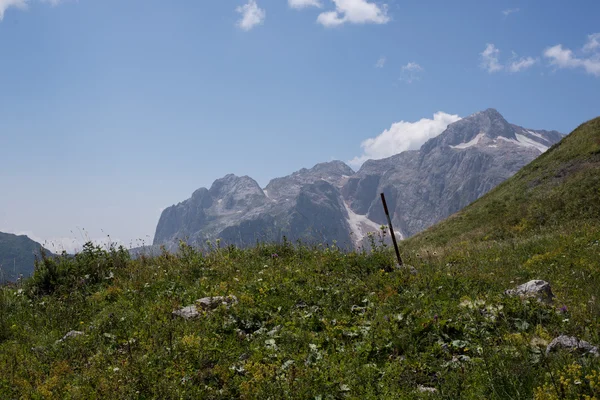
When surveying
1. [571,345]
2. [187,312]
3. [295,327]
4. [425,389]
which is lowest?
[425,389]

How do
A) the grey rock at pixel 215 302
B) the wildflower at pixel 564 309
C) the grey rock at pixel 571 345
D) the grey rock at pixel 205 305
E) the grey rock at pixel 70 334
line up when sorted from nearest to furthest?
the grey rock at pixel 571 345 → the wildflower at pixel 564 309 → the grey rock at pixel 70 334 → the grey rock at pixel 205 305 → the grey rock at pixel 215 302

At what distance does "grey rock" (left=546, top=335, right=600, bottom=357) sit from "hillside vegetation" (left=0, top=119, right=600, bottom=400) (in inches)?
5.1

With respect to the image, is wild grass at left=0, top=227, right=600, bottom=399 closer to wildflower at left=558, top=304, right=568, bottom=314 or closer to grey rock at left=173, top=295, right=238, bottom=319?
wildflower at left=558, top=304, right=568, bottom=314

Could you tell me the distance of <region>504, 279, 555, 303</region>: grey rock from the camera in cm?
892

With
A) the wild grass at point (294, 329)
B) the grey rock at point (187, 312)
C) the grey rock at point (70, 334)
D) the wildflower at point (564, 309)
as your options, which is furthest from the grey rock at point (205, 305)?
the wildflower at point (564, 309)

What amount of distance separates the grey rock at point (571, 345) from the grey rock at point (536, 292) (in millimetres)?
2529

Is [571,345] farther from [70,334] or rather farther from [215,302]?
[70,334]

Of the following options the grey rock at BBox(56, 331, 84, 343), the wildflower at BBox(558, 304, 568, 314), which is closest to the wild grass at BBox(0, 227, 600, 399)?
the wildflower at BBox(558, 304, 568, 314)

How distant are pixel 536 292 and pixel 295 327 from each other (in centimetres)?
542

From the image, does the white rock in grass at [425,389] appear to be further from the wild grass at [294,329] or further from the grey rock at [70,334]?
the grey rock at [70,334]

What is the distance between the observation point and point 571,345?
6145 millimetres

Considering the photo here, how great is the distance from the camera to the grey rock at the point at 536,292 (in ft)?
29.3

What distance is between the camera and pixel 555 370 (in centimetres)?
550

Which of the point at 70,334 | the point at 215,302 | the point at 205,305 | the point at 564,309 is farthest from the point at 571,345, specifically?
the point at 70,334
